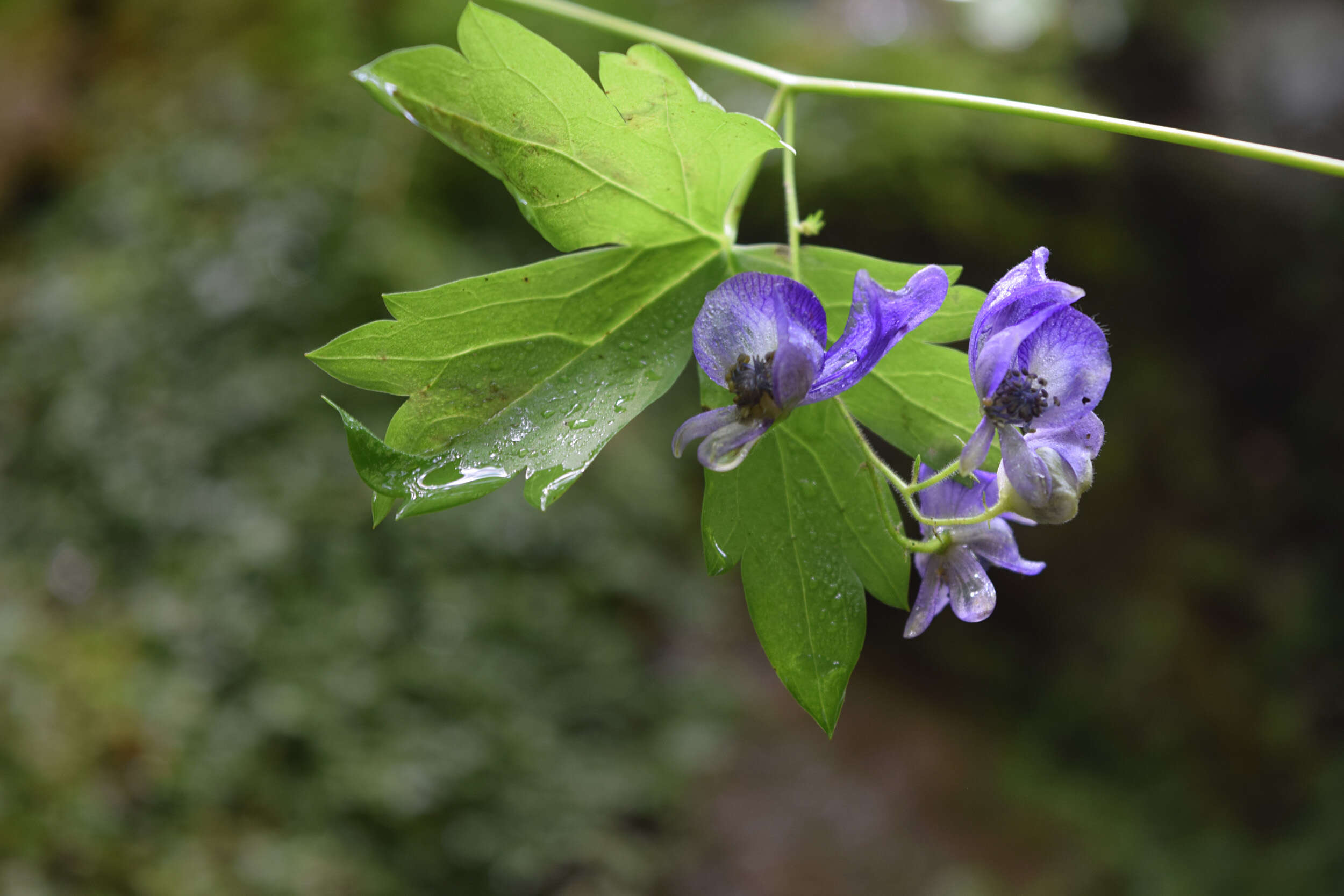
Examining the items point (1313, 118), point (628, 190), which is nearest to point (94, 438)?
point (628, 190)

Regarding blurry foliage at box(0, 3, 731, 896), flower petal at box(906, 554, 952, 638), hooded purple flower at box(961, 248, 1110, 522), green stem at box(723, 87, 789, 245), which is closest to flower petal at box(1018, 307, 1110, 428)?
hooded purple flower at box(961, 248, 1110, 522)

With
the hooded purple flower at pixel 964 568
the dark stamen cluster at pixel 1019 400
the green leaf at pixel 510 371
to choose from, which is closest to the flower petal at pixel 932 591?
the hooded purple flower at pixel 964 568

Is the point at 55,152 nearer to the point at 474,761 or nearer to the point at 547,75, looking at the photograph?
the point at 474,761

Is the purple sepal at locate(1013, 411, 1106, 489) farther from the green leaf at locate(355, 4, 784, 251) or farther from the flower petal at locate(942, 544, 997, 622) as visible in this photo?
the green leaf at locate(355, 4, 784, 251)

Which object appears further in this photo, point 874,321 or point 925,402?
point 925,402

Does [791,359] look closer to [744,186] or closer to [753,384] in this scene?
[753,384]

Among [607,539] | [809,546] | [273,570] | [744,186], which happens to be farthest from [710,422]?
[607,539]

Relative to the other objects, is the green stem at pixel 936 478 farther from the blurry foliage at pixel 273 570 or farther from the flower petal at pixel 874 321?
the blurry foliage at pixel 273 570

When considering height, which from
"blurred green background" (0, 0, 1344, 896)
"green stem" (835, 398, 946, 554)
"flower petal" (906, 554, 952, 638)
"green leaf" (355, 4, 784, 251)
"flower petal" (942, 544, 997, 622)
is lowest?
"blurred green background" (0, 0, 1344, 896)
